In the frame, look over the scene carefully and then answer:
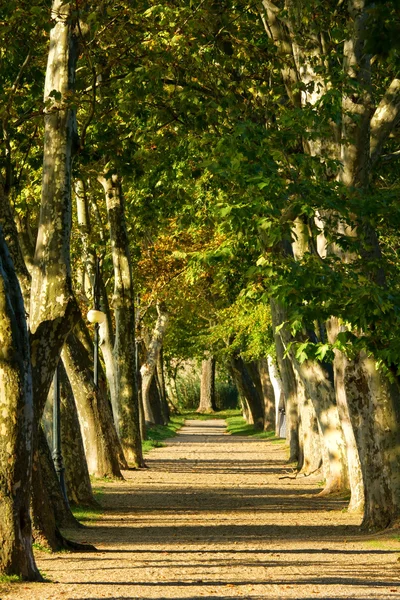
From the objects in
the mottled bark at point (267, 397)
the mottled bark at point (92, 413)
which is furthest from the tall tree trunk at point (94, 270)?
the mottled bark at point (267, 397)

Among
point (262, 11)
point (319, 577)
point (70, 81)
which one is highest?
point (262, 11)

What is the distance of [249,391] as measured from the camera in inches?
2125

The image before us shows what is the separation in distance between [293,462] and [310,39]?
17225 mm

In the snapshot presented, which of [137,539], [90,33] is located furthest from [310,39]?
[137,539]

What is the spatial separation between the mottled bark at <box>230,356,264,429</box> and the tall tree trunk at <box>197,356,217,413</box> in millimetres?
28574

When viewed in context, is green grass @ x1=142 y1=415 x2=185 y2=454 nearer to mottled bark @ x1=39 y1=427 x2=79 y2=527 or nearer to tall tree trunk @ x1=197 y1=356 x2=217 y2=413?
mottled bark @ x1=39 y1=427 x2=79 y2=527

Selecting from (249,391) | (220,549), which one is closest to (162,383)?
(249,391)

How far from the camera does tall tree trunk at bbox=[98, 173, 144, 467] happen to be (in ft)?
90.5

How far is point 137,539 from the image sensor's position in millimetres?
15914

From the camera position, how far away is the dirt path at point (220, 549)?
1116cm

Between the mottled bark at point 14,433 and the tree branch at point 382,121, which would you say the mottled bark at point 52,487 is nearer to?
the mottled bark at point 14,433

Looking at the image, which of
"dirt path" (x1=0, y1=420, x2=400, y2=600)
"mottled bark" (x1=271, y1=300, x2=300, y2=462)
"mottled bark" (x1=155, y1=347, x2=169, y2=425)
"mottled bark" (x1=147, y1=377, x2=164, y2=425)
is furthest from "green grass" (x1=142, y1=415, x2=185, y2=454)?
"dirt path" (x1=0, y1=420, x2=400, y2=600)

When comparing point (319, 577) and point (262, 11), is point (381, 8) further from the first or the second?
point (262, 11)

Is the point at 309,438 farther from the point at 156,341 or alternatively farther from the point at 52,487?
the point at 156,341
